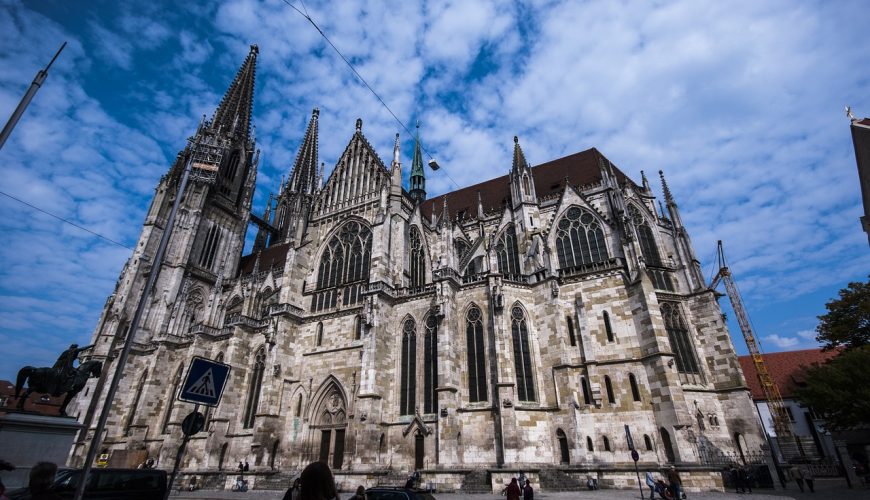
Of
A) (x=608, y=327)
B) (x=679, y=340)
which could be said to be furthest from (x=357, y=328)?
(x=679, y=340)

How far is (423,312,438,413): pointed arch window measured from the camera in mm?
19578

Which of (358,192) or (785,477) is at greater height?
(358,192)

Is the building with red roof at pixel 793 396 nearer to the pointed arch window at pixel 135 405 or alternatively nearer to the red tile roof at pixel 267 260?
the red tile roof at pixel 267 260

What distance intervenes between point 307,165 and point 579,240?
42.0 metres

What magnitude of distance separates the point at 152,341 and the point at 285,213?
24282mm

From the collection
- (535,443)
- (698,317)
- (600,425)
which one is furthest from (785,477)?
(535,443)

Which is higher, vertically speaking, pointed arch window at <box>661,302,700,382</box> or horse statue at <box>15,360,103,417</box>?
pointed arch window at <box>661,302,700,382</box>

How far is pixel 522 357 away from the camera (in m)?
19.2

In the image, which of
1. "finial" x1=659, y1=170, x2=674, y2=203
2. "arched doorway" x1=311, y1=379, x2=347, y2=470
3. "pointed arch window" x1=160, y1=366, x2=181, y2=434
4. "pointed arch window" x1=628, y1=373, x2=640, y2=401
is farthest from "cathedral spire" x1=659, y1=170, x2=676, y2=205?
"pointed arch window" x1=160, y1=366, x2=181, y2=434

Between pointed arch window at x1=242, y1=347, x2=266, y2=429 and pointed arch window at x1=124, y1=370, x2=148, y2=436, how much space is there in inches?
423

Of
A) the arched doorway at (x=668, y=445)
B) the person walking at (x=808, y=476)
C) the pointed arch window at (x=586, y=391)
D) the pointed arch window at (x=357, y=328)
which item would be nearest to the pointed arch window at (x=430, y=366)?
the pointed arch window at (x=357, y=328)

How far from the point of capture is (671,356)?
664 inches

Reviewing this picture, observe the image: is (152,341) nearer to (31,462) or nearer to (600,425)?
(31,462)

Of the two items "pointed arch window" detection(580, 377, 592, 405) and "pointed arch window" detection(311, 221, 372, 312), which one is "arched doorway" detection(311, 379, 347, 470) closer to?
"pointed arch window" detection(311, 221, 372, 312)
